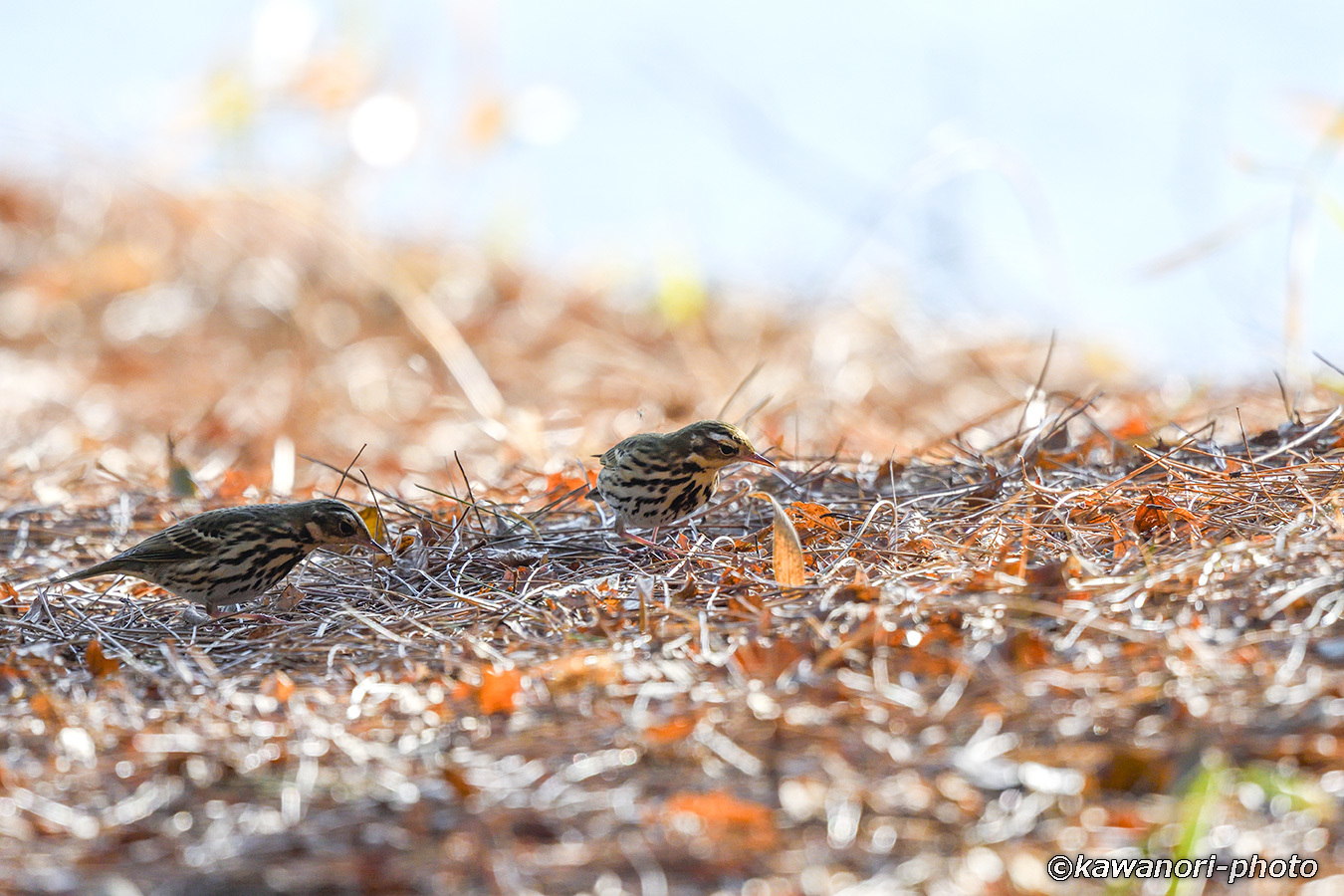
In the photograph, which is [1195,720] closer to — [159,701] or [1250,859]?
[1250,859]

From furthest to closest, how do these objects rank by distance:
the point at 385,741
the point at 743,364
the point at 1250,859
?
the point at 743,364, the point at 385,741, the point at 1250,859

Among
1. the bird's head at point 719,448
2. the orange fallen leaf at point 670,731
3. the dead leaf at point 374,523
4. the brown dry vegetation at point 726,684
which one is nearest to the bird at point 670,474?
the bird's head at point 719,448

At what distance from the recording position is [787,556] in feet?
11.8

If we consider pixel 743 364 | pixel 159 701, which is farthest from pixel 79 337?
pixel 159 701

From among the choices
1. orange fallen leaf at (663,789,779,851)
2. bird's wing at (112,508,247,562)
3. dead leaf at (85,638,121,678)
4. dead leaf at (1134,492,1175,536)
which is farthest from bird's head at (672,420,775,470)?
orange fallen leaf at (663,789,779,851)

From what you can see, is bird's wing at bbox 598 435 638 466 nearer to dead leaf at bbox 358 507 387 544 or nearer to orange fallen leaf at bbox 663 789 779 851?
dead leaf at bbox 358 507 387 544

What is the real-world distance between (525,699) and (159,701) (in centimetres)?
100

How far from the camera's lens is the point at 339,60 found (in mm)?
10109

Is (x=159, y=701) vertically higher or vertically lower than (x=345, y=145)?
lower

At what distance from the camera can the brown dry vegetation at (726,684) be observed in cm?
224

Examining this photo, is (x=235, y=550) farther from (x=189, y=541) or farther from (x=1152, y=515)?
(x=1152, y=515)

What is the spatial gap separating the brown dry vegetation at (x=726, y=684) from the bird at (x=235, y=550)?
137 millimetres

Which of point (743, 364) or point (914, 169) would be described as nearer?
point (914, 169)

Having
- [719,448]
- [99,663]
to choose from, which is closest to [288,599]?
[99,663]
